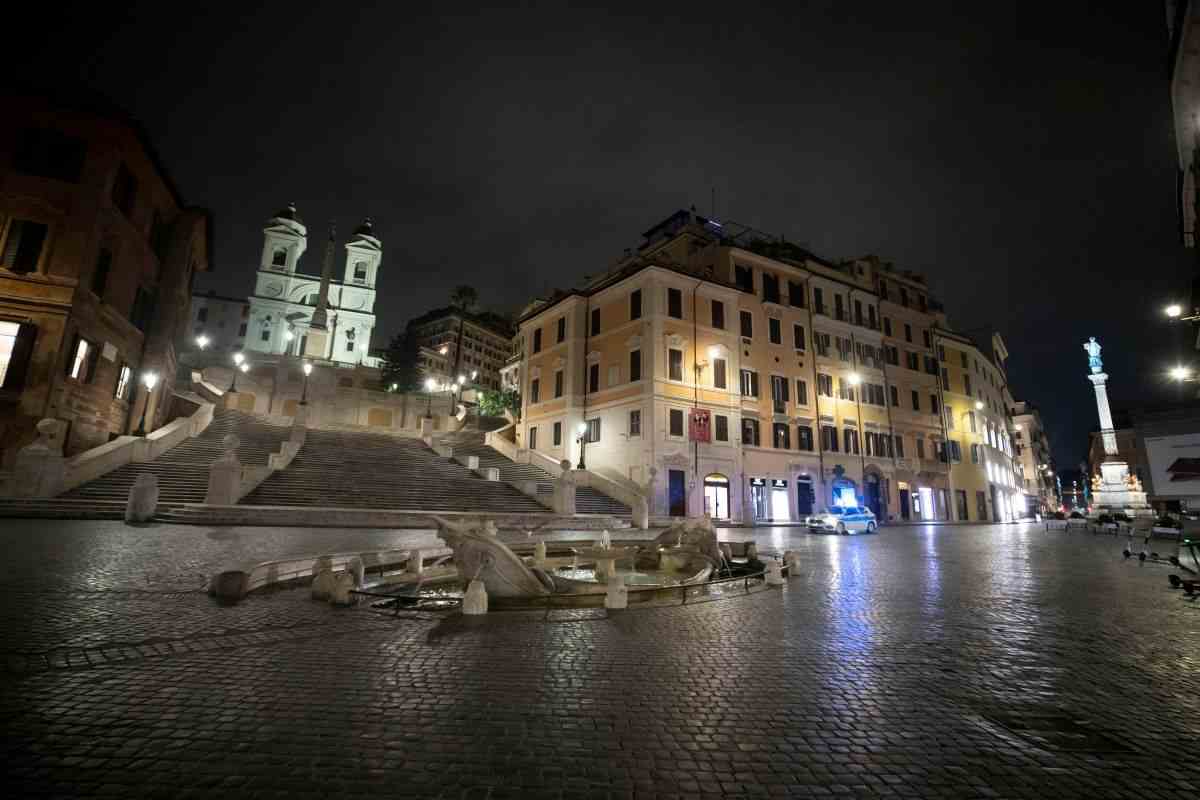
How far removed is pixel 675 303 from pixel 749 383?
7.08m

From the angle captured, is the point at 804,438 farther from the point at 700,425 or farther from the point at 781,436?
the point at 700,425

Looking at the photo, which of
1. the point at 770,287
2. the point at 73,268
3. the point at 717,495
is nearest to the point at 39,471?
the point at 73,268

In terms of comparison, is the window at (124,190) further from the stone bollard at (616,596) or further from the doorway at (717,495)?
the doorway at (717,495)

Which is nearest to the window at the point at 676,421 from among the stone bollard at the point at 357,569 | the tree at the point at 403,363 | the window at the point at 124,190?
the stone bollard at the point at 357,569

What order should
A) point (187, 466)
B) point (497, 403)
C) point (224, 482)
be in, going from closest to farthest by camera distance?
1. point (224, 482)
2. point (187, 466)
3. point (497, 403)

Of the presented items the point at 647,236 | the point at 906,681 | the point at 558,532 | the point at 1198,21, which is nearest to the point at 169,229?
the point at 558,532

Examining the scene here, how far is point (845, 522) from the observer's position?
24906mm

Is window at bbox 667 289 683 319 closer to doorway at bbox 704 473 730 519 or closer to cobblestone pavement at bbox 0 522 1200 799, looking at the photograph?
doorway at bbox 704 473 730 519

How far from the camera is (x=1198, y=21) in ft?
48.2

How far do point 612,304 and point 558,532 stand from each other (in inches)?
736

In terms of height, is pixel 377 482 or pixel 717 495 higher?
pixel 717 495

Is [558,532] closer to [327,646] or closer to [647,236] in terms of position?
[327,646]

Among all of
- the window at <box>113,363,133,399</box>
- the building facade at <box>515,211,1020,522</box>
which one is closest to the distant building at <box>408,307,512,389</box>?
the building facade at <box>515,211,1020,522</box>

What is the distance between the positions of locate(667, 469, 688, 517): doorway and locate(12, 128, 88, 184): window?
29.7m
